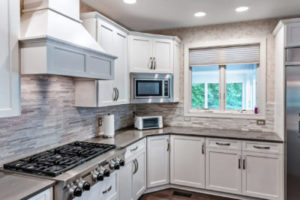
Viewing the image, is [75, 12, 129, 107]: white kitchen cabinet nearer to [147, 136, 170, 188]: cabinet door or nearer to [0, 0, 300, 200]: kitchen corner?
[0, 0, 300, 200]: kitchen corner

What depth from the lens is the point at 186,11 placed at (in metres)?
2.95

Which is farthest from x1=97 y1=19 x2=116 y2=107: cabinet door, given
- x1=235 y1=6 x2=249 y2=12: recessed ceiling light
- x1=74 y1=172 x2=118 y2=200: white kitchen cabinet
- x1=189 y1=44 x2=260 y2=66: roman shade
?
x1=235 y1=6 x2=249 y2=12: recessed ceiling light

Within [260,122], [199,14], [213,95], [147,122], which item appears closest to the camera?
[199,14]

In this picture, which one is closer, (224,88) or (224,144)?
(224,144)

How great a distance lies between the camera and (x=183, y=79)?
3.70 m

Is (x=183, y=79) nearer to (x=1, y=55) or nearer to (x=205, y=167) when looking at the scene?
(x=205, y=167)

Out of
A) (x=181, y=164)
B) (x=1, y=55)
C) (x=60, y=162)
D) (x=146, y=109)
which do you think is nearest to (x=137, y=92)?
(x=146, y=109)

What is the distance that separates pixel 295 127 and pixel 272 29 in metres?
1.56

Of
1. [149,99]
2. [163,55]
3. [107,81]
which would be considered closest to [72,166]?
[107,81]

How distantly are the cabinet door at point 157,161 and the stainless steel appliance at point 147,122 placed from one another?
0.36 metres

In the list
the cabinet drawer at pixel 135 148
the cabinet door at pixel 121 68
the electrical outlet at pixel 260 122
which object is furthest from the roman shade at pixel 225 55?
the cabinet drawer at pixel 135 148

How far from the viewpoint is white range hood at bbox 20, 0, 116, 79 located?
1575 millimetres

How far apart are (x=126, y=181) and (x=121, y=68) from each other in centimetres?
151

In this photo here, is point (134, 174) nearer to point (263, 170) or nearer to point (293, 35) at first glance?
point (263, 170)
